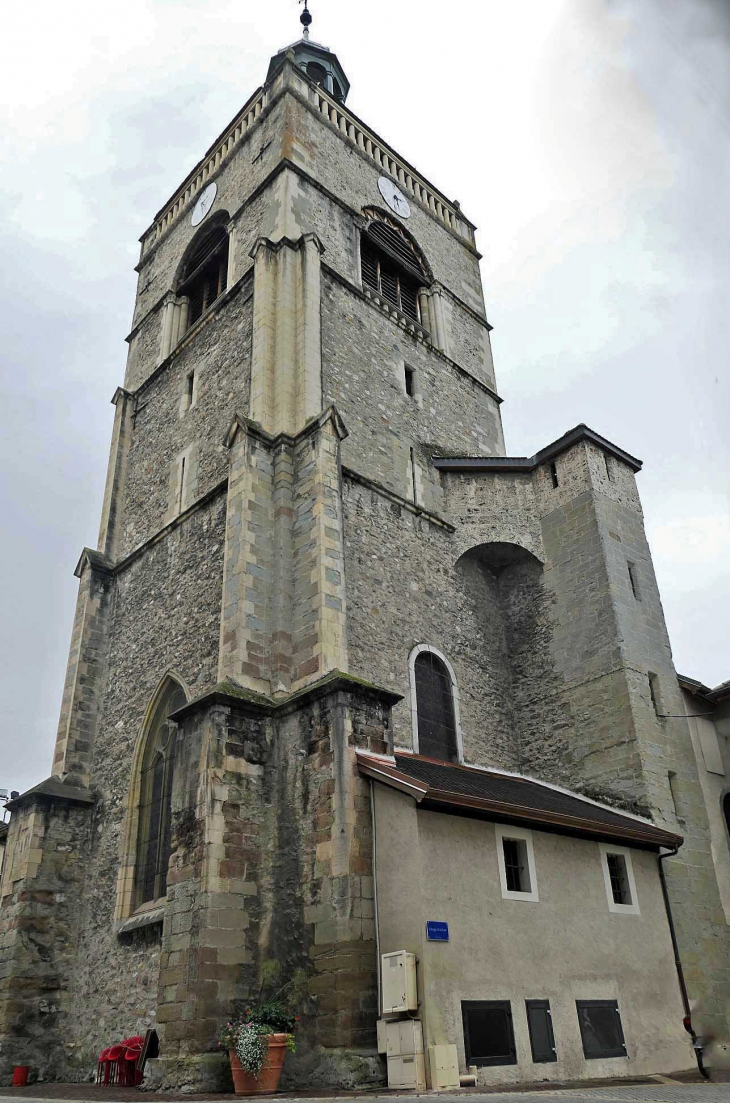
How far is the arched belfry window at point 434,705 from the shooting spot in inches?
580

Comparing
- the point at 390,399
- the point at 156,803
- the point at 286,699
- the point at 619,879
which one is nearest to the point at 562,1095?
the point at 619,879

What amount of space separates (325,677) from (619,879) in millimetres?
5382

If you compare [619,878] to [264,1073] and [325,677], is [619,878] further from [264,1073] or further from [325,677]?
[264,1073]

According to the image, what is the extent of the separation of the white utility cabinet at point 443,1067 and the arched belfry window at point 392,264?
52.4ft

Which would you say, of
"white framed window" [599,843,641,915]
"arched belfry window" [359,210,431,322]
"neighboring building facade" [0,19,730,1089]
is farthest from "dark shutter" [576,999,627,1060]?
"arched belfry window" [359,210,431,322]

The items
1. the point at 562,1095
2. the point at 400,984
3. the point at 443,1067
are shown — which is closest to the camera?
the point at 562,1095

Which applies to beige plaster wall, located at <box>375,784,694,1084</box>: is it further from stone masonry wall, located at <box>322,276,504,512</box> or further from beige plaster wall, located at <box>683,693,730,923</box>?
stone masonry wall, located at <box>322,276,504,512</box>

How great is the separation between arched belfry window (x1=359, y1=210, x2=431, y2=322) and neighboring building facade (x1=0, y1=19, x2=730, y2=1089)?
14cm

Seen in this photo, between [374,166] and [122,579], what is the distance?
13.4 meters

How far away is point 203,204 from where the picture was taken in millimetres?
23641

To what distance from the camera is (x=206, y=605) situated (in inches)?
591

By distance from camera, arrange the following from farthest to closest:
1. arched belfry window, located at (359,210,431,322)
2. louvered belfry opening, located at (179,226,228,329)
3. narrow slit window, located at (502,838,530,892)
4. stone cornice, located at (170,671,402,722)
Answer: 1. louvered belfry opening, located at (179,226,228,329)
2. arched belfry window, located at (359,210,431,322)
3. stone cornice, located at (170,671,402,722)
4. narrow slit window, located at (502,838,530,892)

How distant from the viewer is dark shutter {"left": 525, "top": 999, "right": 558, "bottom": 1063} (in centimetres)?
1013

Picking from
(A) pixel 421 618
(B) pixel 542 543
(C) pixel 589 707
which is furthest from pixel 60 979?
(B) pixel 542 543
